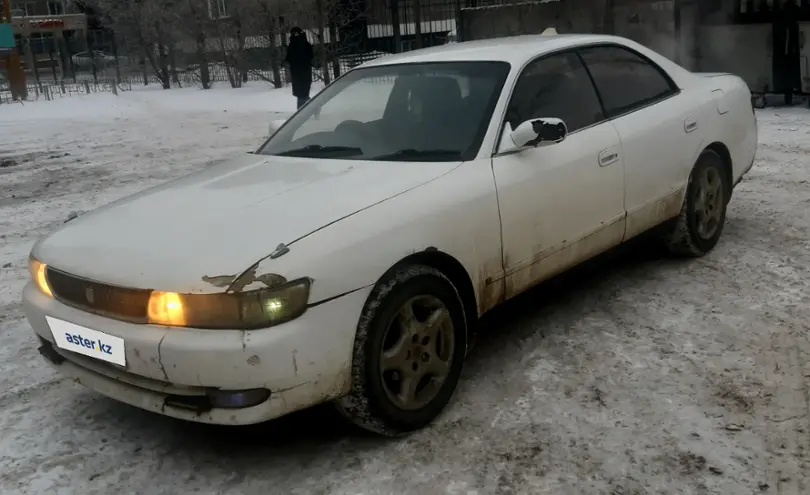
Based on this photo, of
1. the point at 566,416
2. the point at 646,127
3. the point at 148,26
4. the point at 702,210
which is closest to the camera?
the point at 566,416

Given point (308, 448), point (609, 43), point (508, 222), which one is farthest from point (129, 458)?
point (609, 43)

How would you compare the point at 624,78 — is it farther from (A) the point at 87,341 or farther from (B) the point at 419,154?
(A) the point at 87,341

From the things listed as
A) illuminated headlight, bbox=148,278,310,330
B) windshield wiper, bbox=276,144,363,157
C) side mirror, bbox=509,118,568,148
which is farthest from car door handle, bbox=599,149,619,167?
illuminated headlight, bbox=148,278,310,330

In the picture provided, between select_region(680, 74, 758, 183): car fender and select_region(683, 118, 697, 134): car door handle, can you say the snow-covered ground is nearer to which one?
select_region(680, 74, 758, 183): car fender

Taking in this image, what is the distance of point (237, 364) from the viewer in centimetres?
268

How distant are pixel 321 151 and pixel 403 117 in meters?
0.45

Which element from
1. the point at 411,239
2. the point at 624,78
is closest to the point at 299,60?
the point at 624,78

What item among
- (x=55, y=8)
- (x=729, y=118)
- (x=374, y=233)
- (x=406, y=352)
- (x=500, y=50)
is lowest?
(x=406, y=352)

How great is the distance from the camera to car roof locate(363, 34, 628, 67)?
4133mm

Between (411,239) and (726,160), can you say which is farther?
(726,160)

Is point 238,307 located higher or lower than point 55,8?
lower

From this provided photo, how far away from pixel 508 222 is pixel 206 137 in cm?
1102

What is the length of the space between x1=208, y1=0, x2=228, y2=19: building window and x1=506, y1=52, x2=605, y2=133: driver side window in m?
24.1

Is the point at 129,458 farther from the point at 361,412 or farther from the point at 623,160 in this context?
the point at 623,160
